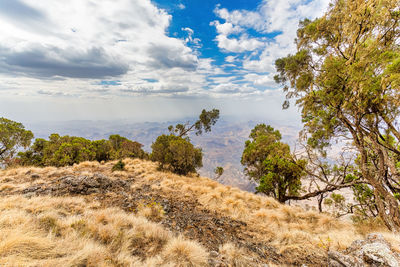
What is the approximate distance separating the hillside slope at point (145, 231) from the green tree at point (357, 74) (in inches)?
160

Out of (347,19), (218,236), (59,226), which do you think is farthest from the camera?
(347,19)

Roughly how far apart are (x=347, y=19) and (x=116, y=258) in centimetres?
1045

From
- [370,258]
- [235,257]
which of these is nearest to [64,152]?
[235,257]

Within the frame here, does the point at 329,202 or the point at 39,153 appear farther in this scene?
the point at 39,153

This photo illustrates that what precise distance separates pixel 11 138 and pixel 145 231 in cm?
2448

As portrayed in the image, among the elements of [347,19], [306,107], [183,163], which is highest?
[347,19]

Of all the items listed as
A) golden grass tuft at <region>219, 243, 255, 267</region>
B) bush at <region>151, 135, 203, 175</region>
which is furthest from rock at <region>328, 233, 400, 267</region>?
bush at <region>151, 135, 203, 175</region>

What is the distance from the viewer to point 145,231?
170 inches

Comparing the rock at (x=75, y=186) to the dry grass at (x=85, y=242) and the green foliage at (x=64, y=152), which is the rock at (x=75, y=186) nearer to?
the dry grass at (x=85, y=242)

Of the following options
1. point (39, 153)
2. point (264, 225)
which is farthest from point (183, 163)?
point (39, 153)

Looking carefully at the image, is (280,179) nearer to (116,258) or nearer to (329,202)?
(329,202)

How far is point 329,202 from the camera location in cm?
1302

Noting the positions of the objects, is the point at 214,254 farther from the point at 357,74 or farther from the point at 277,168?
the point at 277,168

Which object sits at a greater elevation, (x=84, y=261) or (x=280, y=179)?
(x=84, y=261)
